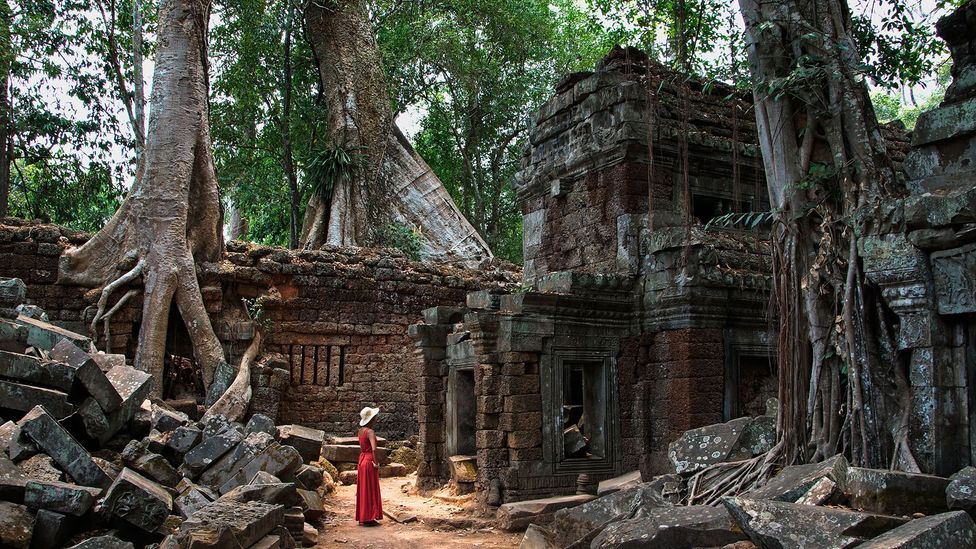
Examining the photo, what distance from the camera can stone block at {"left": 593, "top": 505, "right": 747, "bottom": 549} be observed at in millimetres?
4469

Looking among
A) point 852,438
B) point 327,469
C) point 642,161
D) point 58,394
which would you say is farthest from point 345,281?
point 852,438

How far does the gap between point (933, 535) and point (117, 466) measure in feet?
19.8

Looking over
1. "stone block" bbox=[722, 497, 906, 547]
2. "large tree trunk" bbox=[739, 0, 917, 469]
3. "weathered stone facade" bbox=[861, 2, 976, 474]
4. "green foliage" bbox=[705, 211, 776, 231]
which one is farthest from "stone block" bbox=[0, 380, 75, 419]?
"weathered stone facade" bbox=[861, 2, 976, 474]

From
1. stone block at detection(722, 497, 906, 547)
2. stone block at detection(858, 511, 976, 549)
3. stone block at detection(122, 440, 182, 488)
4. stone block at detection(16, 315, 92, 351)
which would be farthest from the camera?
stone block at detection(16, 315, 92, 351)

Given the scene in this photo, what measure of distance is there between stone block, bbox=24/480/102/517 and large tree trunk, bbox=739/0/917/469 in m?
4.83

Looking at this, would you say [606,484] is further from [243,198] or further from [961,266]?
[243,198]

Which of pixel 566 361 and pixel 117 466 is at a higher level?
pixel 566 361

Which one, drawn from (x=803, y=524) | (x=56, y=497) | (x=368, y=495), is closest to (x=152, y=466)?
(x=56, y=497)

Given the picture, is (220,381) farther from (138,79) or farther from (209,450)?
(138,79)

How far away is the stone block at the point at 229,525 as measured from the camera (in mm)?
5391

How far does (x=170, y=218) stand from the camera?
12.1 m

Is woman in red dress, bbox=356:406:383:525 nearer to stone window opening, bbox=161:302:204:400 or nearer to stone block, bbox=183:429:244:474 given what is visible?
stone block, bbox=183:429:244:474

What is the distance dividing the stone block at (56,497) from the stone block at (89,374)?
5.37ft

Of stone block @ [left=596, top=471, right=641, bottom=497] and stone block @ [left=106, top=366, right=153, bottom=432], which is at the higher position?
stone block @ [left=106, top=366, right=153, bottom=432]
